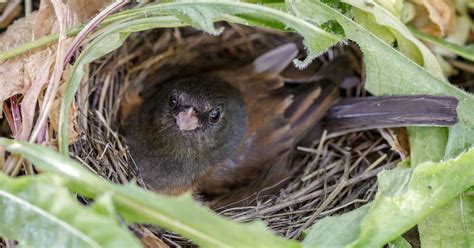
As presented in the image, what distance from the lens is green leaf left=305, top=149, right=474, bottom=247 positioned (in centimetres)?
226

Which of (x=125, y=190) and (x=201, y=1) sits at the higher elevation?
(x=201, y=1)

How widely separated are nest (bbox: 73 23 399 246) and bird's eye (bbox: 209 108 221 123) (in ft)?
1.35

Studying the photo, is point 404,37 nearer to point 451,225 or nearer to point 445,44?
point 445,44

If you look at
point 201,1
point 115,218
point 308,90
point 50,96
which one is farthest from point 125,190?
point 308,90

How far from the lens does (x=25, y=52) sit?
8.30ft

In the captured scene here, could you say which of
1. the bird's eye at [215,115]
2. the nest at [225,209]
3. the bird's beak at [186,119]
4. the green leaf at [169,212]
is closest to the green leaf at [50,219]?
the green leaf at [169,212]

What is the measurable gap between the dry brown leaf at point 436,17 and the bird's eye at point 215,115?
38.2 inches

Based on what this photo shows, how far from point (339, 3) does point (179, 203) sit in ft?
4.21

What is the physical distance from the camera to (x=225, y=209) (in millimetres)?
3129

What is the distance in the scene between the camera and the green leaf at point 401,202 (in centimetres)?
226

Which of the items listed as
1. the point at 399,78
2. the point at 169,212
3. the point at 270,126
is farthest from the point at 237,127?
the point at 169,212

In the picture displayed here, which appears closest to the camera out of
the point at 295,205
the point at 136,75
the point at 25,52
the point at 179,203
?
the point at 179,203

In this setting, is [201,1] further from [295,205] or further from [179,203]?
[295,205]

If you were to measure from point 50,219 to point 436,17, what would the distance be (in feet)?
6.30
